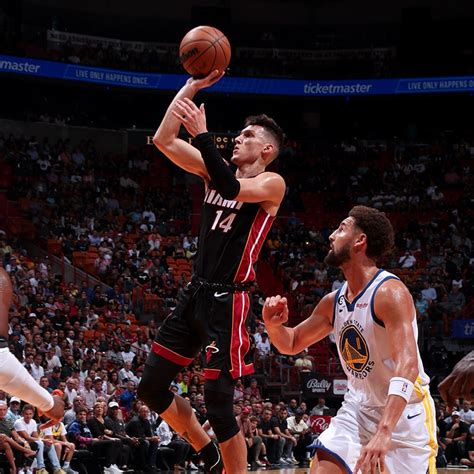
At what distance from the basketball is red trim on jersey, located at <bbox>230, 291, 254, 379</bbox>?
1.64 m

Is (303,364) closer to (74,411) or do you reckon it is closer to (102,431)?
(102,431)

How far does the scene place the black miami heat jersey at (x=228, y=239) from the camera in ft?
20.3

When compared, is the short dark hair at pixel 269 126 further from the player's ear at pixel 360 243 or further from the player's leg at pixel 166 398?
the player's leg at pixel 166 398

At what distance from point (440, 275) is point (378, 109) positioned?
11049 millimetres

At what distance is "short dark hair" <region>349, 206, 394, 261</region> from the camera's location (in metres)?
5.18

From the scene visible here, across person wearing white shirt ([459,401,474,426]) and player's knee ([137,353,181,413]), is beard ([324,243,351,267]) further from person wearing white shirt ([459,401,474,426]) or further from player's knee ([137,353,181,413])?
person wearing white shirt ([459,401,474,426])

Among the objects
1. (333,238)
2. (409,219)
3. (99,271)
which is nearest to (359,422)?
(333,238)

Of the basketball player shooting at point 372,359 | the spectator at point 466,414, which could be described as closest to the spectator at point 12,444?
the basketball player shooting at point 372,359

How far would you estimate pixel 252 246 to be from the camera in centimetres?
626

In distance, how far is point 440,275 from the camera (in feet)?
82.0

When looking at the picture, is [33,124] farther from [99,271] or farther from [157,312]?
[157,312]

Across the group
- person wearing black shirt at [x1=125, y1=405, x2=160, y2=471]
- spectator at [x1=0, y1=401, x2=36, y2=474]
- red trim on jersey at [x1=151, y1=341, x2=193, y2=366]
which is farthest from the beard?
person wearing black shirt at [x1=125, y1=405, x2=160, y2=471]

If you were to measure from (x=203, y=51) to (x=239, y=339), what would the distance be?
204 cm

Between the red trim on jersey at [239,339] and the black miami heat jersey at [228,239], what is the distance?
161 millimetres
